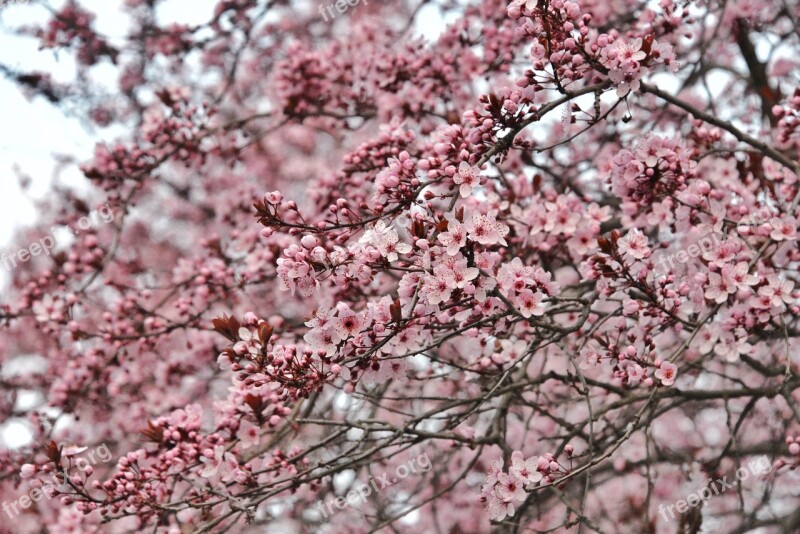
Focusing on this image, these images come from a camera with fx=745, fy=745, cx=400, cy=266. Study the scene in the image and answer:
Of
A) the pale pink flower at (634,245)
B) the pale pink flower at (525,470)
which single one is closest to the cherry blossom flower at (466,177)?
the pale pink flower at (634,245)

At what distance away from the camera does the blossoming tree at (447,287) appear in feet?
8.06

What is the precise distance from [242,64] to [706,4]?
19.0 ft

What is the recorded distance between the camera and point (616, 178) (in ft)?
9.72

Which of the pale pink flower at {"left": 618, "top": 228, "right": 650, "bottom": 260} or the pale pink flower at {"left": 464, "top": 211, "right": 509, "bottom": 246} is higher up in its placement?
the pale pink flower at {"left": 618, "top": 228, "right": 650, "bottom": 260}

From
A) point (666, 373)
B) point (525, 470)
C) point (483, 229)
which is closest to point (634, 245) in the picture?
point (666, 373)

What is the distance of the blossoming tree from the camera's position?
2457 millimetres

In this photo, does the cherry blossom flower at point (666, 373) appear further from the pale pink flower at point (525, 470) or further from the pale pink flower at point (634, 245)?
the pale pink flower at point (525, 470)

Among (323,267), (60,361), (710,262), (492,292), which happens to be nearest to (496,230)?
(492,292)

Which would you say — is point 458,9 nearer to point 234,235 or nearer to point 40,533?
point 234,235

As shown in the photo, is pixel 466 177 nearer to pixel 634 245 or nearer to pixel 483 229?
pixel 483 229

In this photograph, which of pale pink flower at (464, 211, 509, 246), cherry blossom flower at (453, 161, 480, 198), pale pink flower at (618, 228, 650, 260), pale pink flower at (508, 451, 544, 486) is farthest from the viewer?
pale pink flower at (618, 228, 650, 260)

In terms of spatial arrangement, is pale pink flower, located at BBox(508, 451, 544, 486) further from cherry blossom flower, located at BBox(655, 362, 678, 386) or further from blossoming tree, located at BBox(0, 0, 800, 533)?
cherry blossom flower, located at BBox(655, 362, 678, 386)

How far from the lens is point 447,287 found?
87.4 inches

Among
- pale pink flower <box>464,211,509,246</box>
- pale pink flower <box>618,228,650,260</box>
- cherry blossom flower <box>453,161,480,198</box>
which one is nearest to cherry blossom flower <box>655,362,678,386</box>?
pale pink flower <box>618,228,650,260</box>
